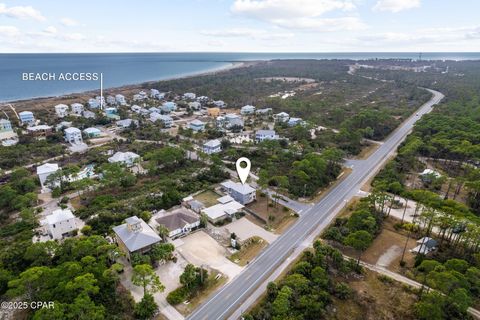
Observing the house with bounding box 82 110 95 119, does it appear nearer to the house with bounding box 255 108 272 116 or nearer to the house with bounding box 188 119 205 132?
the house with bounding box 188 119 205 132

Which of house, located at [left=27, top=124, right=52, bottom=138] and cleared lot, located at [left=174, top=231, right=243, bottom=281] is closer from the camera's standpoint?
cleared lot, located at [left=174, top=231, right=243, bottom=281]

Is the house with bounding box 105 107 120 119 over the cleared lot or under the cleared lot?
over

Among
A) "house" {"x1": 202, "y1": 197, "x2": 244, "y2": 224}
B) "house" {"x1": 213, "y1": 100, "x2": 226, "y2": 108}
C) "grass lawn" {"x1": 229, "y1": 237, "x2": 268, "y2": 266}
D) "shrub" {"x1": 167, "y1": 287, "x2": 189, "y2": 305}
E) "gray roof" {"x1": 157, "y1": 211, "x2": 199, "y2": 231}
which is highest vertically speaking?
"house" {"x1": 213, "y1": 100, "x2": 226, "y2": 108}

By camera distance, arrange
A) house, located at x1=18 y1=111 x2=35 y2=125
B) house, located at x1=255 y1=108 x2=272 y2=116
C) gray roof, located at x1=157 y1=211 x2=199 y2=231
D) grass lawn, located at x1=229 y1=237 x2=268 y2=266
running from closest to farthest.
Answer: grass lawn, located at x1=229 y1=237 x2=268 y2=266 → gray roof, located at x1=157 y1=211 x2=199 y2=231 → house, located at x1=18 y1=111 x2=35 y2=125 → house, located at x1=255 y1=108 x2=272 y2=116

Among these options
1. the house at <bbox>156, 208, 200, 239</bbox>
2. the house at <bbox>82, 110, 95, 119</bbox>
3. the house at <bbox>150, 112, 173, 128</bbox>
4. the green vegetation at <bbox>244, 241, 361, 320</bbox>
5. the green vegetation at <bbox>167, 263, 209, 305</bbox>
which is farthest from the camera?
the house at <bbox>82, 110, 95, 119</bbox>

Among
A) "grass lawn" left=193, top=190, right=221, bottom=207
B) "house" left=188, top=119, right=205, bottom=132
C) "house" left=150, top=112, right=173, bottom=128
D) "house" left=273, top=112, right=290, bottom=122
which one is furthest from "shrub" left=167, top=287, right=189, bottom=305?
"house" left=273, top=112, right=290, bottom=122

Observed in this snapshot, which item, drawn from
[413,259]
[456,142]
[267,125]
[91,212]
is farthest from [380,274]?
[267,125]
